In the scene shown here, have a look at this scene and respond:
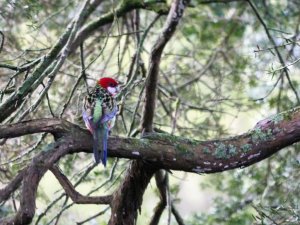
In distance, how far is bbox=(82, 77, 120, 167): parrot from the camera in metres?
4.18

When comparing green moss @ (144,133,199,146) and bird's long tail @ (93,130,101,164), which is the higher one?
green moss @ (144,133,199,146)

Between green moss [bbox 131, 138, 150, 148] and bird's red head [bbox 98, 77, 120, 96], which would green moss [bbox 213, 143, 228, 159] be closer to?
green moss [bbox 131, 138, 150, 148]

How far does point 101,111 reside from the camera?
194 inches

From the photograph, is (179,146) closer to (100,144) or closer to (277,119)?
(100,144)

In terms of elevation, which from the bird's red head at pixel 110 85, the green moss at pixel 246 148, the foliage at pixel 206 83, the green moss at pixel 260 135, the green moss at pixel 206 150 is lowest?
the green moss at pixel 206 150

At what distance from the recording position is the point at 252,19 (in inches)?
365

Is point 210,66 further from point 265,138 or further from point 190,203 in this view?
point 190,203

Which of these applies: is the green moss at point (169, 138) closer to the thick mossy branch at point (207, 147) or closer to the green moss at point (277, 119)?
the thick mossy branch at point (207, 147)

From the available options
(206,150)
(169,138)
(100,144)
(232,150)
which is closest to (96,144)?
(100,144)

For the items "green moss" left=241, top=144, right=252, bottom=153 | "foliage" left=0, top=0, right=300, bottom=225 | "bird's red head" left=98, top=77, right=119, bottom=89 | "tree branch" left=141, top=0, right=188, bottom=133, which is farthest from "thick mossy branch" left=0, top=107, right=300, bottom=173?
"foliage" left=0, top=0, right=300, bottom=225

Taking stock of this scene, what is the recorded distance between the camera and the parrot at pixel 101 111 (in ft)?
13.7

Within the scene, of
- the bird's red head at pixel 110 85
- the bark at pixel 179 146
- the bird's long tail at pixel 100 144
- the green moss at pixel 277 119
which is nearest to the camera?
the bark at pixel 179 146

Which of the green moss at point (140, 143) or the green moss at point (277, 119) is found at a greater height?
the green moss at point (277, 119)

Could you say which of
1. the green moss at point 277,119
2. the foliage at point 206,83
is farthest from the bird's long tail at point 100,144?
the foliage at point 206,83
